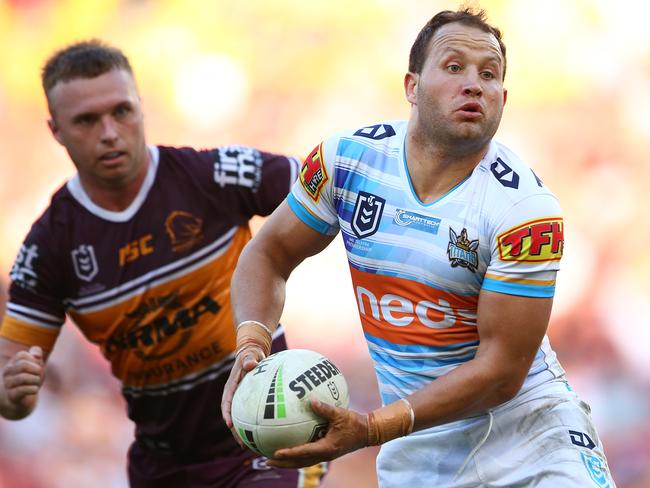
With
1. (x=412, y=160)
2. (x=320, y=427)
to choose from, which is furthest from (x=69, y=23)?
(x=320, y=427)

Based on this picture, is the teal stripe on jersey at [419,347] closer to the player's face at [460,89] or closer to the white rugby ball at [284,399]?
the white rugby ball at [284,399]

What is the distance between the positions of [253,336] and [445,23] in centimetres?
139

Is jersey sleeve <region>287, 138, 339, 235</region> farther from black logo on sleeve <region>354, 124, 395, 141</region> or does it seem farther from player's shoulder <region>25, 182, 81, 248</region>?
player's shoulder <region>25, 182, 81, 248</region>

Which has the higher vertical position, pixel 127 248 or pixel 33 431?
pixel 127 248

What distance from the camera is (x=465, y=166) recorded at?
13.0ft

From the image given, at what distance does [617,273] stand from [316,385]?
5148 millimetres

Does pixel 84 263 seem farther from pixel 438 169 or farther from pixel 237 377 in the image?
pixel 438 169

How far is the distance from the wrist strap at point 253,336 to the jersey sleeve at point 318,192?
0.45 metres

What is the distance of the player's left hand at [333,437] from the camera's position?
346cm

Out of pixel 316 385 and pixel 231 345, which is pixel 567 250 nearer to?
pixel 231 345

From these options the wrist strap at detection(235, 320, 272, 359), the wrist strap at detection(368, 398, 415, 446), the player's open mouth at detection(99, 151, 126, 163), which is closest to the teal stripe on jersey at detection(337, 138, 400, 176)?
the wrist strap at detection(235, 320, 272, 359)

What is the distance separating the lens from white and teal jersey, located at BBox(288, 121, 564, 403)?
12.2ft

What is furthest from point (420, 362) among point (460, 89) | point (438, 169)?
point (460, 89)

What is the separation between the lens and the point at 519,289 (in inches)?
145
